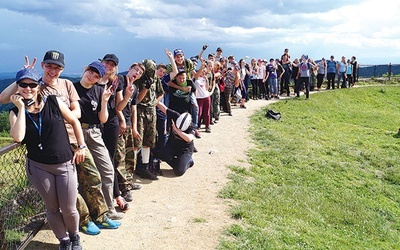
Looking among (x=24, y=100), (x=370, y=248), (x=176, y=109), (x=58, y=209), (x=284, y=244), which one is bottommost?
(x=370, y=248)

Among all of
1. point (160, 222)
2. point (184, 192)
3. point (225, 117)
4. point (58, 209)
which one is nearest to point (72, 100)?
point (58, 209)

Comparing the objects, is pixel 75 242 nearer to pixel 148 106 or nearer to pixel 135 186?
pixel 135 186

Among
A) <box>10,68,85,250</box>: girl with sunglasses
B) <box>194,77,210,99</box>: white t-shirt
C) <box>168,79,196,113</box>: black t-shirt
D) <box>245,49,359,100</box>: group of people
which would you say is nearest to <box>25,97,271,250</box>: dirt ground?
<box>10,68,85,250</box>: girl with sunglasses

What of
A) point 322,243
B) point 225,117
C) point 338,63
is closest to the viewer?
point 322,243

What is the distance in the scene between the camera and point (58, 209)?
14.2 ft

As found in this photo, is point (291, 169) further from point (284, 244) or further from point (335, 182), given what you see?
point (284, 244)

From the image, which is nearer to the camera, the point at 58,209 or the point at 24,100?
the point at 24,100

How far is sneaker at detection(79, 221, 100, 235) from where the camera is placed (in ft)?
16.6

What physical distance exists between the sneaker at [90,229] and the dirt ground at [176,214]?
0.07 meters

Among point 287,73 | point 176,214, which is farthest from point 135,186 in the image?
point 287,73

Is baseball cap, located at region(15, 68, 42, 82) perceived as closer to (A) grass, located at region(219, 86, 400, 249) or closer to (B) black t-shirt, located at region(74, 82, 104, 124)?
(B) black t-shirt, located at region(74, 82, 104, 124)

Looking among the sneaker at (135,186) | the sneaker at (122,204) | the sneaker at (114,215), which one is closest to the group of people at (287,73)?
the sneaker at (135,186)

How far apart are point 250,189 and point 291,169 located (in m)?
2.66

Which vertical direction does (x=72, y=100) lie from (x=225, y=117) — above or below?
above
